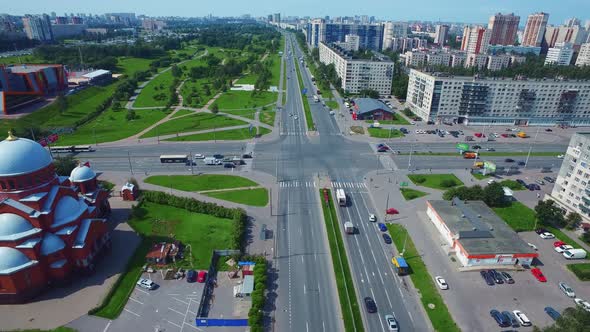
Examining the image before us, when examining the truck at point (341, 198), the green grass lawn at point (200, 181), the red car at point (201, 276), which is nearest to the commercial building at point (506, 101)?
the truck at point (341, 198)

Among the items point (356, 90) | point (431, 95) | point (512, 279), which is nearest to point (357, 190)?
point (512, 279)

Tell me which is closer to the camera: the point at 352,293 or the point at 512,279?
the point at 352,293

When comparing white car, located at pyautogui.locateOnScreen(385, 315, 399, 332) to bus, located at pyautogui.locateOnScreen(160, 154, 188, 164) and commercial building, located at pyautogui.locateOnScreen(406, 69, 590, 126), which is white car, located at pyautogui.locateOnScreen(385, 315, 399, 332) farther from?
commercial building, located at pyautogui.locateOnScreen(406, 69, 590, 126)

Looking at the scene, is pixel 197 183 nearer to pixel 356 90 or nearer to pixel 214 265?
pixel 214 265

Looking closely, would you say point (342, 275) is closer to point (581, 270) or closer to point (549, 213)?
point (581, 270)

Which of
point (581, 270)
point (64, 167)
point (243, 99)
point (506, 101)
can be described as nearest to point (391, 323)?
point (581, 270)

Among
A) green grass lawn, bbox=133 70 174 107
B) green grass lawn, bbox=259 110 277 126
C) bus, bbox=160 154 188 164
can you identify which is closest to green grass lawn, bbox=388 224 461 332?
bus, bbox=160 154 188 164
